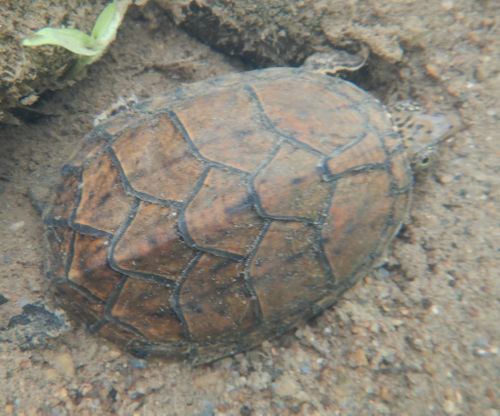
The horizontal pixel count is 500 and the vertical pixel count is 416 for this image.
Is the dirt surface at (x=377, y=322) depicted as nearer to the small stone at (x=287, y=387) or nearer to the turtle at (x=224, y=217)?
the small stone at (x=287, y=387)

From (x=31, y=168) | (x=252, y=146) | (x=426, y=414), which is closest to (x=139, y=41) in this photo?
(x=31, y=168)

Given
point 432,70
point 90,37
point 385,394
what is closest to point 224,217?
point 385,394

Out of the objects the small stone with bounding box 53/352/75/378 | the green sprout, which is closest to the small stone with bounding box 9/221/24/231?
the small stone with bounding box 53/352/75/378

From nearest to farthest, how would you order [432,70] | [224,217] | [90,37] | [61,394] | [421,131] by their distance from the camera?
[224,217], [61,394], [90,37], [421,131], [432,70]

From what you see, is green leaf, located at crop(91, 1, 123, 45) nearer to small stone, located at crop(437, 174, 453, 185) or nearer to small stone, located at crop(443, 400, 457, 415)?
small stone, located at crop(437, 174, 453, 185)

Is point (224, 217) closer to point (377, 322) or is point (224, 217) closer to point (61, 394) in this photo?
point (377, 322)

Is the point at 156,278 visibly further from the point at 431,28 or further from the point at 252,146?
the point at 431,28
